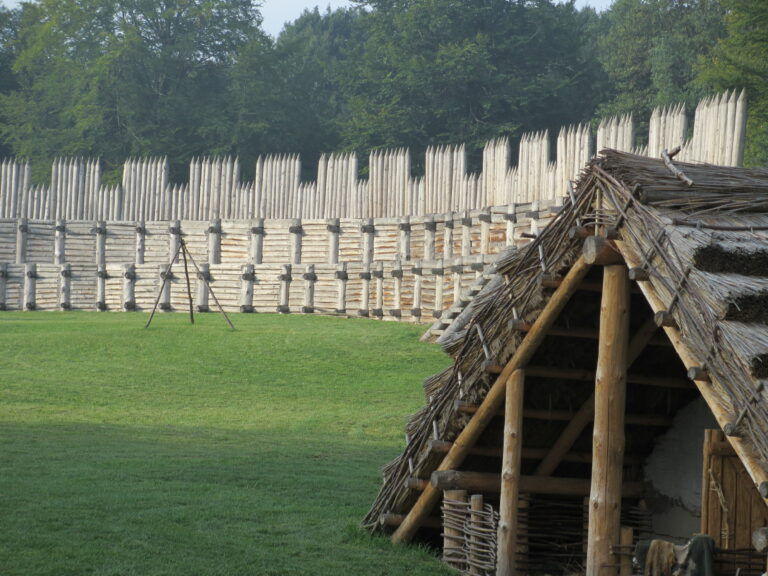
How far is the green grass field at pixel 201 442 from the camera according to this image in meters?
10.1

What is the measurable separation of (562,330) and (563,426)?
1.25 metres

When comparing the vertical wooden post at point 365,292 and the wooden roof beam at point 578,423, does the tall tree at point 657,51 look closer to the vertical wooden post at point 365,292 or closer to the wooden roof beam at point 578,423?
the vertical wooden post at point 365,292

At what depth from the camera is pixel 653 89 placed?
52.1m

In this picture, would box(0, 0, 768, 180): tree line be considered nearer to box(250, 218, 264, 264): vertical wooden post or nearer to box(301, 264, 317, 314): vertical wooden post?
box(250, 218, 264, 264): vertical wooden post

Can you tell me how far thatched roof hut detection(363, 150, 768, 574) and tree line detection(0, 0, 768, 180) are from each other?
113 feet

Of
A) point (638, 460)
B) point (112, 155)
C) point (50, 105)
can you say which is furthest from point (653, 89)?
point (638, 460)

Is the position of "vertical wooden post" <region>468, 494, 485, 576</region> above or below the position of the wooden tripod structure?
below

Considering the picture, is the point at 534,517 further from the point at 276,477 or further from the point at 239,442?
the point at 239,442

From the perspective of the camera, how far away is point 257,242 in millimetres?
33406

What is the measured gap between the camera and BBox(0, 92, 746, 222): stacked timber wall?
22109 mm

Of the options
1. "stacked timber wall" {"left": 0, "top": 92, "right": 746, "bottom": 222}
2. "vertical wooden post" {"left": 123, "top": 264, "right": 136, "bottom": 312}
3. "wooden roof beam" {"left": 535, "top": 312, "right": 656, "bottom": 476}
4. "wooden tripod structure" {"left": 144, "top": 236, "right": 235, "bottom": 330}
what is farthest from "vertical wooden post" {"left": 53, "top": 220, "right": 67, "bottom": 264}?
"wooden roof beam" {"left": 535, "top": 312, "right": 656, "bottom": 476}

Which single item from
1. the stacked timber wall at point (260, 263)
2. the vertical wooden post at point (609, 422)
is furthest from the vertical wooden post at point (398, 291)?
the vertical wooden post at point (609, 422)

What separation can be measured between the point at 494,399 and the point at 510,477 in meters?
0.59

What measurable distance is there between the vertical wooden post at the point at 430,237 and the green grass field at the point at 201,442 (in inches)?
84.0
